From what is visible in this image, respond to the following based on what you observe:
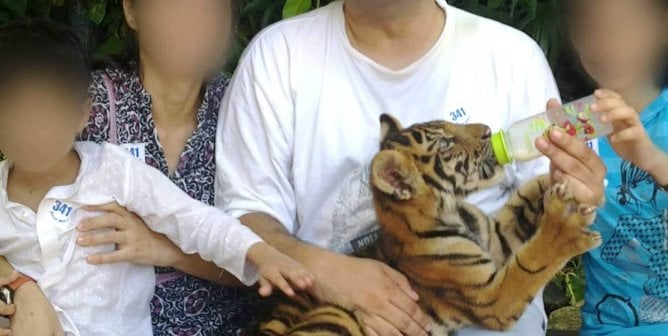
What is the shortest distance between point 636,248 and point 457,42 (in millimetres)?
597

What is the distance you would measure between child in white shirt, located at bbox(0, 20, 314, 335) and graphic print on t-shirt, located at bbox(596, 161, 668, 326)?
752 millimetres

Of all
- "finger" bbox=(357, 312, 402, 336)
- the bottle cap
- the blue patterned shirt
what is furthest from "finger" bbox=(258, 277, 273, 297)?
the blue patterned shirt

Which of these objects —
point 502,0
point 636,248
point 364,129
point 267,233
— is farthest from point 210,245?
point 502,0

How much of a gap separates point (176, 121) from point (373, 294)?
0.66 m

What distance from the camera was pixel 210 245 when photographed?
88.3 inches

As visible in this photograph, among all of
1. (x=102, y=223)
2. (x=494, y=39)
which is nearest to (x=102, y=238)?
(x=102, y=223)

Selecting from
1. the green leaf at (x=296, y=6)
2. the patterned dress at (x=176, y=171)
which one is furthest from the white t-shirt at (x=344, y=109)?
the green leaf at (x=296, y=6)

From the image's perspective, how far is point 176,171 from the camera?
96.8 inches

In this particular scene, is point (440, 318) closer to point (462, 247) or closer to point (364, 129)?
point (462, 247)

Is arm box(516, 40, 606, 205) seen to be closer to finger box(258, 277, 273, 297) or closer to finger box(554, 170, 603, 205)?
finger box(554, 170, 603, 205)

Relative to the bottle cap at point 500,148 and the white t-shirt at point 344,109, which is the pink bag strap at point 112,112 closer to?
the white t-shirt at point 344,109

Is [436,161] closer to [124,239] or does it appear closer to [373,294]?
[373,294]

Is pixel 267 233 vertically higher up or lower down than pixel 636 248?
higher up

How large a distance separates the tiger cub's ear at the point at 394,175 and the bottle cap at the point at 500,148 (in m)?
0.18
